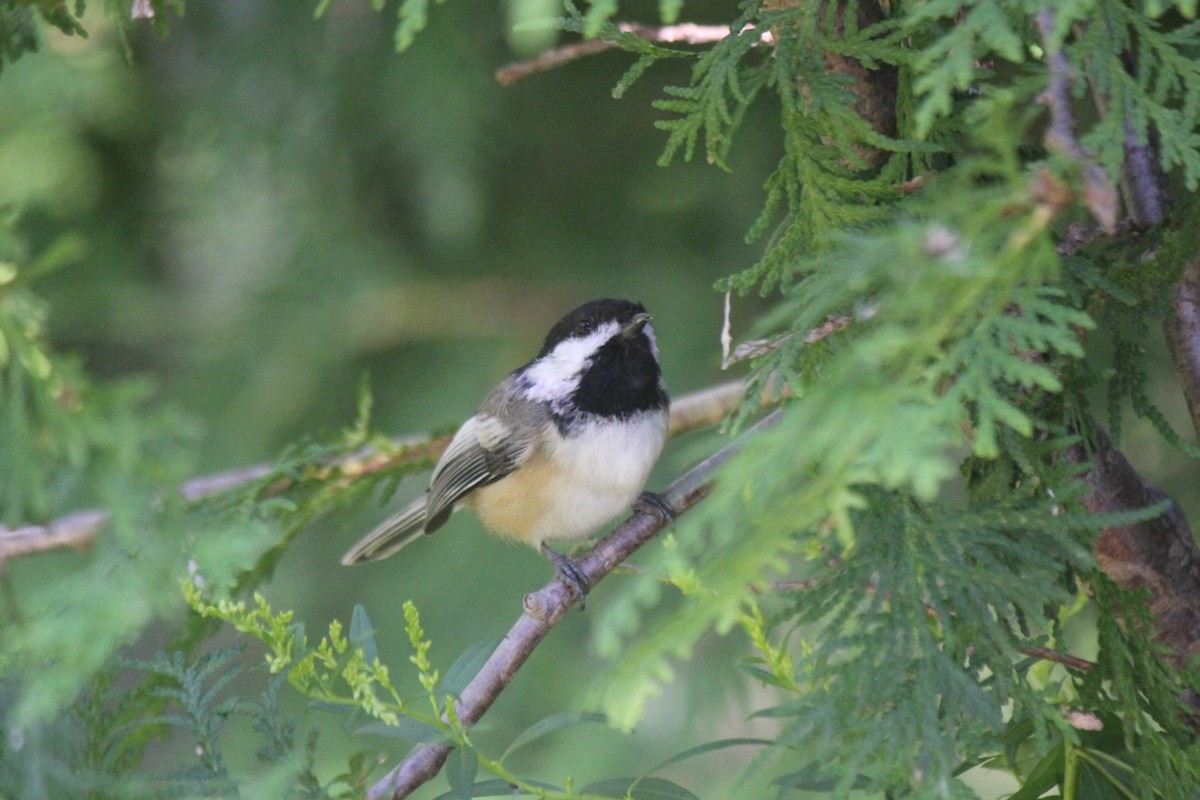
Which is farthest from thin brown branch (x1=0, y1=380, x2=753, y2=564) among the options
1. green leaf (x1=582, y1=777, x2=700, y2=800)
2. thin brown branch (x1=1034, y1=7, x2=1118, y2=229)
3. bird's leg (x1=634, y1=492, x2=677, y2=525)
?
thin brown branch (x1=1034, y1=7, x2=1118, y2=229)

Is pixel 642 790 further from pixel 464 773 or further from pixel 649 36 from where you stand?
pixel 649 36

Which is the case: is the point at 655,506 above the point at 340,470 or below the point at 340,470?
below

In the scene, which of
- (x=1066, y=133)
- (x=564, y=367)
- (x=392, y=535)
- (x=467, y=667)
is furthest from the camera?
(x=392, y=535)

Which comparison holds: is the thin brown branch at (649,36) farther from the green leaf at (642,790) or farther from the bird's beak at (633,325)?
the green leaf at (642,790)

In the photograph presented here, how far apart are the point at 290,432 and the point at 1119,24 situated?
2.89 meters

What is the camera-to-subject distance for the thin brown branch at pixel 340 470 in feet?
6.51

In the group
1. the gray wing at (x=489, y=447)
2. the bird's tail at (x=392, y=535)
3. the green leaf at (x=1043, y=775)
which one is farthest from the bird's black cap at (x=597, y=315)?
the green leaf at (x=1043, y=775)

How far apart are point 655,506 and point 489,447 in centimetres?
56

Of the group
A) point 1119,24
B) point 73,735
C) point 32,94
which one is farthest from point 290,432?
point 1119,24

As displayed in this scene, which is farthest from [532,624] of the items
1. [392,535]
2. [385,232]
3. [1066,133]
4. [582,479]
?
[385,232]

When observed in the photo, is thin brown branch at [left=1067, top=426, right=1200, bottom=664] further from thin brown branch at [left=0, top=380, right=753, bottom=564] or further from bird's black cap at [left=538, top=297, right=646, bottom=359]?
bird's black cap at [left=538, top=297, right=646, bottom=359]

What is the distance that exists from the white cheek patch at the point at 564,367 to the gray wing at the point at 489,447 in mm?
38

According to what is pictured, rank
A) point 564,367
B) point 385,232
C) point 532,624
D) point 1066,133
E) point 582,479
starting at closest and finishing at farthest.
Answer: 1. point 1066,133
2. point 532,624
3. point 582,479
4. point 564,367
5. point 385,232

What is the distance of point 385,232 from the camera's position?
3660mm
